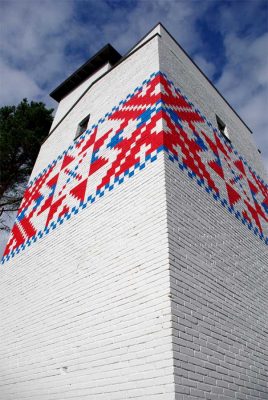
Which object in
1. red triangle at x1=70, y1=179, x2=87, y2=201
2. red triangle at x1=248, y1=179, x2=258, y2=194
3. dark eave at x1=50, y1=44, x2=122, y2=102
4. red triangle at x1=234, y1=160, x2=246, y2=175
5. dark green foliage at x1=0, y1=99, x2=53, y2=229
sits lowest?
red triangle at x1=70, y1=179, x2=87, y2=201

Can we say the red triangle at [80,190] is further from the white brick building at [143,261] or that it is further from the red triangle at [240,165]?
the red triangle at [240,165]

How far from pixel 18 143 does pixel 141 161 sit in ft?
26.3

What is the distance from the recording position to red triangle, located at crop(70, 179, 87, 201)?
5.52m

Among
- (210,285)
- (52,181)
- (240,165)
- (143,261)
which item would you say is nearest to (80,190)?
(52,181)

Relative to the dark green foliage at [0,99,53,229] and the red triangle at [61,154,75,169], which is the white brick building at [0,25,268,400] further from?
the dark green foliage at [0,99,53,229]

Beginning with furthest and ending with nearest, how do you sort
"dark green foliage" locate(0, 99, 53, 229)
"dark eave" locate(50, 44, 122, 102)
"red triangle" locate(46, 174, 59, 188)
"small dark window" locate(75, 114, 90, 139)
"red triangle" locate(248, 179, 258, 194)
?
1. "dark green foliage" locate(0, 99, 53, 229)
2. "dark eave" locate(50, 44, 122, 102)
3. "small dark window" locate(75, 114, 90, 139)
4. "red triangle" locate(248, 179, 258, 194)
5. "red triangle" locate(46, 174, 59, 188)

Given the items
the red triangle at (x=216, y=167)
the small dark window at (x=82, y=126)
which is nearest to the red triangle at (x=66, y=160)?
the small dark window at (x=82, y=126)

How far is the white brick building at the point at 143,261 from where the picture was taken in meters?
3.09

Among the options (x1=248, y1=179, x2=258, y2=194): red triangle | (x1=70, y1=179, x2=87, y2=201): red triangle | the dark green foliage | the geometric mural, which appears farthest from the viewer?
the dark green foliage

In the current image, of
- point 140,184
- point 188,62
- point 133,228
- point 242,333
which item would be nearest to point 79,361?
point 133,228

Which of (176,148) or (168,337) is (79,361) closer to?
(168,337)

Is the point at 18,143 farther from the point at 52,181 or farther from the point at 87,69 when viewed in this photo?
the point at 52,181

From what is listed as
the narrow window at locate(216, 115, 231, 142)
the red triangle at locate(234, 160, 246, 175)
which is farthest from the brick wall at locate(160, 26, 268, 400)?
the narrow window at locate(216, 115, 231, 142)

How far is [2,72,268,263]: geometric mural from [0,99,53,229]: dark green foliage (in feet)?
13.7
